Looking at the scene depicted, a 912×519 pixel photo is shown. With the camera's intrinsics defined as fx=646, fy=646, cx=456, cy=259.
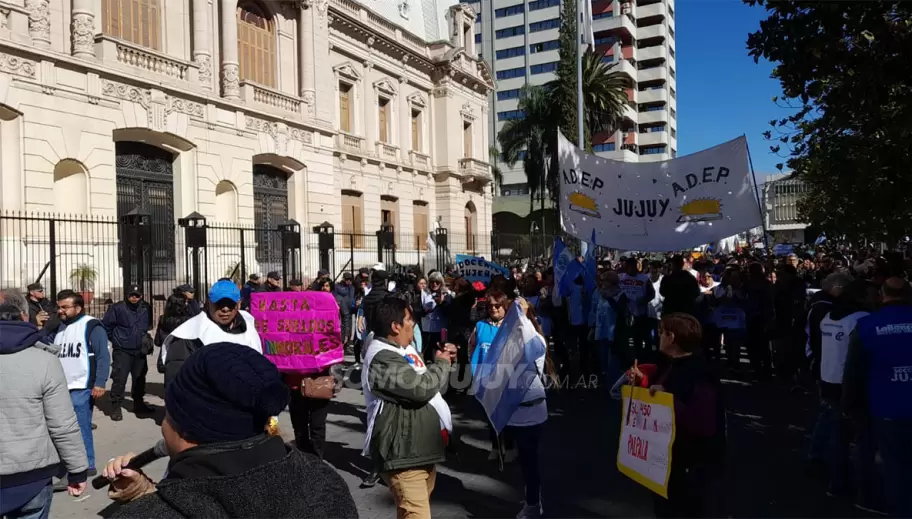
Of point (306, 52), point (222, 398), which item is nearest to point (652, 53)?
point (306, 52)

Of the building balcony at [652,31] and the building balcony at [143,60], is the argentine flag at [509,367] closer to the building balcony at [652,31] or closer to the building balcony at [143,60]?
the building balcony at [143,60]

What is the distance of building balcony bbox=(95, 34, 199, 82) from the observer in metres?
16.7

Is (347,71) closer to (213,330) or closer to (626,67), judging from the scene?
(213,330)

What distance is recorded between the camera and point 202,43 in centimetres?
1961

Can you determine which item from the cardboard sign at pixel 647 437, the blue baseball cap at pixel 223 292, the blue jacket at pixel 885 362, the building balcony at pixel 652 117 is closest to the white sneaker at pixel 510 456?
the cardboard sign at pixel 647 437

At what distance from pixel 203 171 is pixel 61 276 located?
5648mm

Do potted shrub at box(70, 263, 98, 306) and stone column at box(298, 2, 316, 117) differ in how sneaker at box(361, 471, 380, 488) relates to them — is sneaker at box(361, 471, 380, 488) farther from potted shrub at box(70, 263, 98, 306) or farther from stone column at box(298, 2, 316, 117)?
stone column at box(298, 2, 316, 117)

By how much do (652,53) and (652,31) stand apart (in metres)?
2.21

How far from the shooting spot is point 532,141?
143 ft

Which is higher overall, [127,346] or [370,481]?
[127,346]

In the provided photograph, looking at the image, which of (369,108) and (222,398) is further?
(369,108)

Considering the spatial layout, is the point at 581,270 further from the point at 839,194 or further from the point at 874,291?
the point at 839,194

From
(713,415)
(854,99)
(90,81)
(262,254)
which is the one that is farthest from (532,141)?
(713,415)

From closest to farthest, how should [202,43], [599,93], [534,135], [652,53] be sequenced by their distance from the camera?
[202,43] < [599,93] < [534,135] < [652,53]
